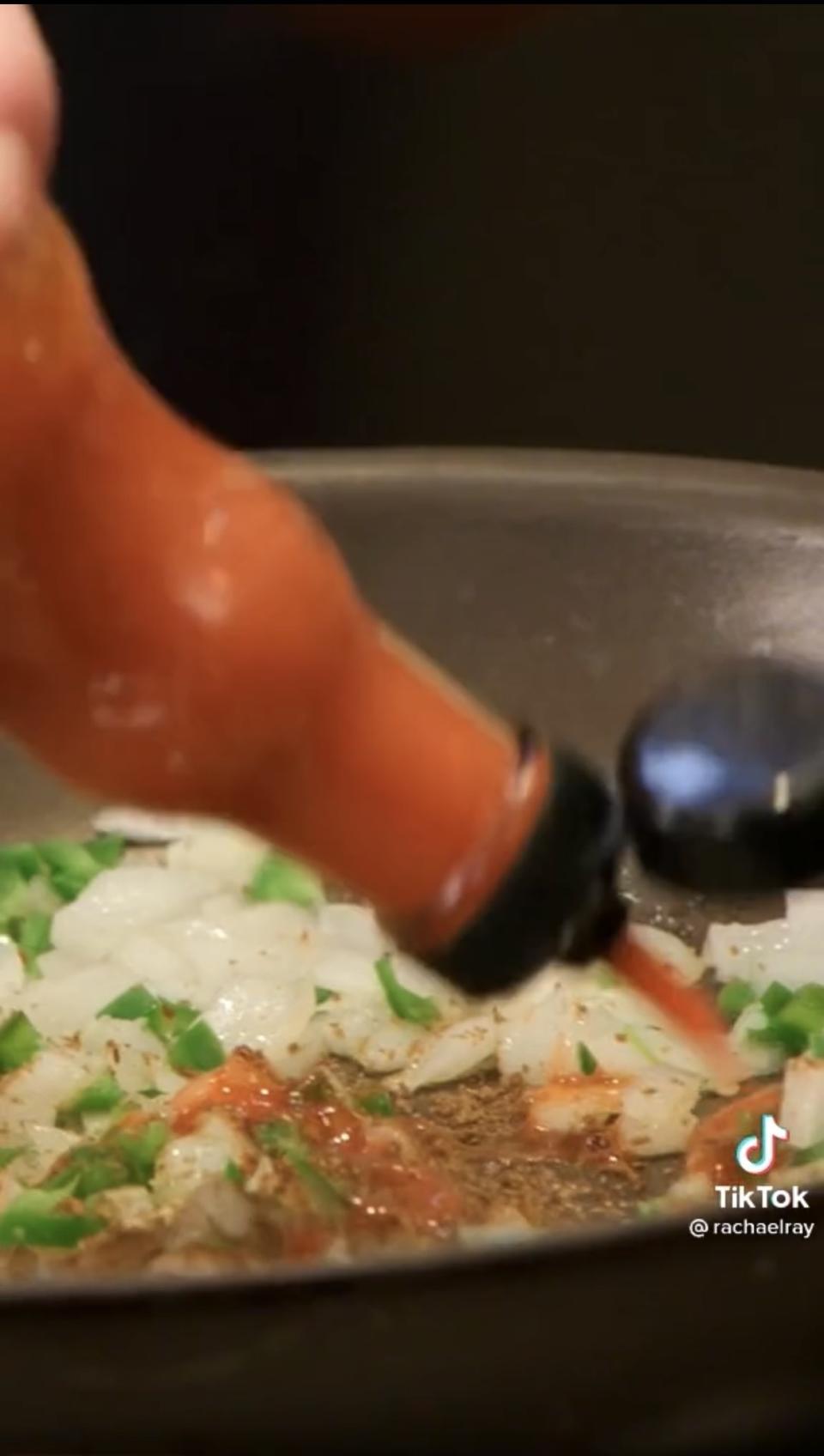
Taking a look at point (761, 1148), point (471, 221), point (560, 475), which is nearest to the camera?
point (761, 1148)

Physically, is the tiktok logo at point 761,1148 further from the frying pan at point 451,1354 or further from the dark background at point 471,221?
the dark background at point 471,221

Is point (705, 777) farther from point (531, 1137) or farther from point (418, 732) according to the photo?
point (531, 1137)

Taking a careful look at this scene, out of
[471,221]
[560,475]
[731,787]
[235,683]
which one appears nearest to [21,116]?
[235,683]

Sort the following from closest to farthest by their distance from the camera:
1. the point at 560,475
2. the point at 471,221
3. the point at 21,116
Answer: the point at 21,116, the point at 560,475, the point at 471,221

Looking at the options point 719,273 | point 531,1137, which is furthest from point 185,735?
point 719,273

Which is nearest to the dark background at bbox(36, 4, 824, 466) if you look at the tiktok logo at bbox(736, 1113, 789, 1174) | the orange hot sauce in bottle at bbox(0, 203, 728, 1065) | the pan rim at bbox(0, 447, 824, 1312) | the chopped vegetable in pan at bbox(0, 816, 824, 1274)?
the pan rim at bbox(0, 447, 824, 1312)

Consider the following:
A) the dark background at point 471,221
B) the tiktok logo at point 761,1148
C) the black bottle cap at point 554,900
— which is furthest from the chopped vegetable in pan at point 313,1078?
the dark background at point 471,221

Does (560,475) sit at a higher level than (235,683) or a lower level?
lower

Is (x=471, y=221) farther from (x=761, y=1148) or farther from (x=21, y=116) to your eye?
(x=21, y=116)
